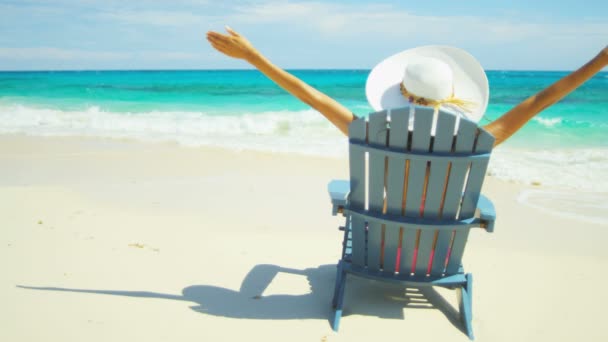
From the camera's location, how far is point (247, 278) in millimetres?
3576

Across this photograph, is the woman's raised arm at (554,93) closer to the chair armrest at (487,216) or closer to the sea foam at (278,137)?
the chair armrest at (487,216)

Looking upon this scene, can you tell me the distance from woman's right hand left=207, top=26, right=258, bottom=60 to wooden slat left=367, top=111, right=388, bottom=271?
2.31ft

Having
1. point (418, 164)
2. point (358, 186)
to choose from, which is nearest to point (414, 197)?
point (418, 164)

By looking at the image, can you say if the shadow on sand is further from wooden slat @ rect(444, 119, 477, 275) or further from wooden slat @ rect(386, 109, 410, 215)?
wooden slat @ rect(386, 109, 410, 215)

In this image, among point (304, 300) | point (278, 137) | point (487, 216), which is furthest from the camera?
point (278, 137)

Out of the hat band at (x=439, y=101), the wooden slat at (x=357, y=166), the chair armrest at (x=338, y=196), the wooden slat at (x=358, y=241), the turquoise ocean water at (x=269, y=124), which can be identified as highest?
the hat band at (x=439, y=101)

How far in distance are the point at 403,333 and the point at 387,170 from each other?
0.96m

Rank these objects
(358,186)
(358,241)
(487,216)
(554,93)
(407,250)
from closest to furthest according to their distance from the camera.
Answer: (554,93) < (487,216) < (358,186) < (407,250) < (358,241)

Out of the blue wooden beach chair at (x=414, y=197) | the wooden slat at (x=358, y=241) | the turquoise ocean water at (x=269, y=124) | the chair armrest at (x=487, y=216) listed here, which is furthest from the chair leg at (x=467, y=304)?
the turquoise ocean water at (x=269, y=124)

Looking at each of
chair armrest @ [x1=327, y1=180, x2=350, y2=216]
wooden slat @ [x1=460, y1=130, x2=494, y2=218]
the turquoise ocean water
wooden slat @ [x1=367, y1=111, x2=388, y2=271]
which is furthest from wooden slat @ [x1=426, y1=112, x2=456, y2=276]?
the turquoise ocean water

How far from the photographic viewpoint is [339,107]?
2.75 meters

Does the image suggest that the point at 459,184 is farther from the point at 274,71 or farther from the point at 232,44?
the point at 232,44

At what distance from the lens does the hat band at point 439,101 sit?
2570 mm

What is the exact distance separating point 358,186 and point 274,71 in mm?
743
